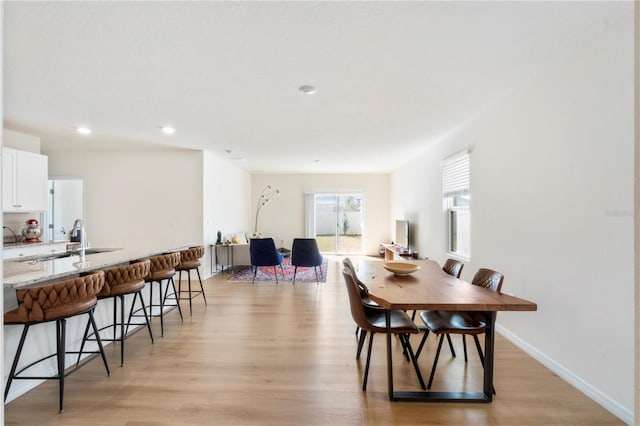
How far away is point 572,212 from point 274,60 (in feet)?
8.22

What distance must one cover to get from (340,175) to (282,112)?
5373 mm

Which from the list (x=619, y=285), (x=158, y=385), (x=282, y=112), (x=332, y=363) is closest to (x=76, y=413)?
(x=158, y=385)

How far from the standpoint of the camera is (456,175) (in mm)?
4078

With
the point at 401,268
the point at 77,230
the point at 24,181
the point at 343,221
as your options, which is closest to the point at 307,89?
the point at 401,268

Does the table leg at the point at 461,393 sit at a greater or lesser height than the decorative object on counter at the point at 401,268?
lesser

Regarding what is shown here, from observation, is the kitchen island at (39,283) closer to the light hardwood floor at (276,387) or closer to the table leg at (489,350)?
the light hardwood floor at (276,387)

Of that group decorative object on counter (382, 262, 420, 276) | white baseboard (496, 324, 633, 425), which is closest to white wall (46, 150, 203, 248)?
decorative object on counter (382, 262, 420, 276)

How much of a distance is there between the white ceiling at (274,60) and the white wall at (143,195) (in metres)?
1.49

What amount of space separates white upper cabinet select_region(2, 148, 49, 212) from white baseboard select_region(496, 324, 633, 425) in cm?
620

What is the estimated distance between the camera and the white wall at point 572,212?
1894 mm

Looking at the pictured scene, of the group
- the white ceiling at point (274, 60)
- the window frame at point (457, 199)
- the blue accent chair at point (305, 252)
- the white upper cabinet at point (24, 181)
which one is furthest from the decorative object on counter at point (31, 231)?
the window frame at point (457, 199)

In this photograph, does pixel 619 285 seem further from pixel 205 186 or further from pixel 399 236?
pixel 205 186

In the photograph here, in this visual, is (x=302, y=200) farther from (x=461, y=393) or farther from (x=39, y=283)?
(x=461, y=393)

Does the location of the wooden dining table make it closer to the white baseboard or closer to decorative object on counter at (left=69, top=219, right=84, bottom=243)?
the white baseboard
